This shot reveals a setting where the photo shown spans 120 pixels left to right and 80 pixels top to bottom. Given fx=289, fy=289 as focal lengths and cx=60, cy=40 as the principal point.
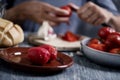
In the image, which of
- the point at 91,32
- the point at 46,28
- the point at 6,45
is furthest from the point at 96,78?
the point at 91,32

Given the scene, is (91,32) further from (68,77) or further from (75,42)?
(68,77)

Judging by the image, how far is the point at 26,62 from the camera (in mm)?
687

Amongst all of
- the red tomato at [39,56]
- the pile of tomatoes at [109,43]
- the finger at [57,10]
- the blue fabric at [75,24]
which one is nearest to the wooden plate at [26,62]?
the red tomato at [39,56]

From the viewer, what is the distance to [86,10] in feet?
3.82

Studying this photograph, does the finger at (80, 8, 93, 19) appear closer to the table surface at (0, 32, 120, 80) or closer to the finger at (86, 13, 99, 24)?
the finger at (86, 13, 99, 24)

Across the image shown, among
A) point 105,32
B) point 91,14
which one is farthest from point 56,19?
point 105,32

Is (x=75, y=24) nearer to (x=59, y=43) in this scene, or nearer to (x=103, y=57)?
(x=59, y=43)

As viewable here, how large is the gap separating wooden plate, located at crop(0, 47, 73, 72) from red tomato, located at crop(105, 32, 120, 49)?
0.14 m

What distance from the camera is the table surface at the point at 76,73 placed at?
2.13 ft

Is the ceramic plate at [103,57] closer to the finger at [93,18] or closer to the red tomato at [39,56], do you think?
the red tomato at [39,56]

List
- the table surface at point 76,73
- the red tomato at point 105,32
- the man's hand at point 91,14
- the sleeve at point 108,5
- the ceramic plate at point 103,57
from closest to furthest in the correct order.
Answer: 1. the table surface at point 76,73
2. the ceramic plate at point 103,57
3. the red tomato at point 105,32
4. the man's hand at point 91,14
5. the sleeve at point 108,5

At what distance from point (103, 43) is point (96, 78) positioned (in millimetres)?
186

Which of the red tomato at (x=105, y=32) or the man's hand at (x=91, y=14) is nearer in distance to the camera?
the red tomato at (x=105, y=32)

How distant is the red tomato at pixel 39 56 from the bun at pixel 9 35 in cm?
16
